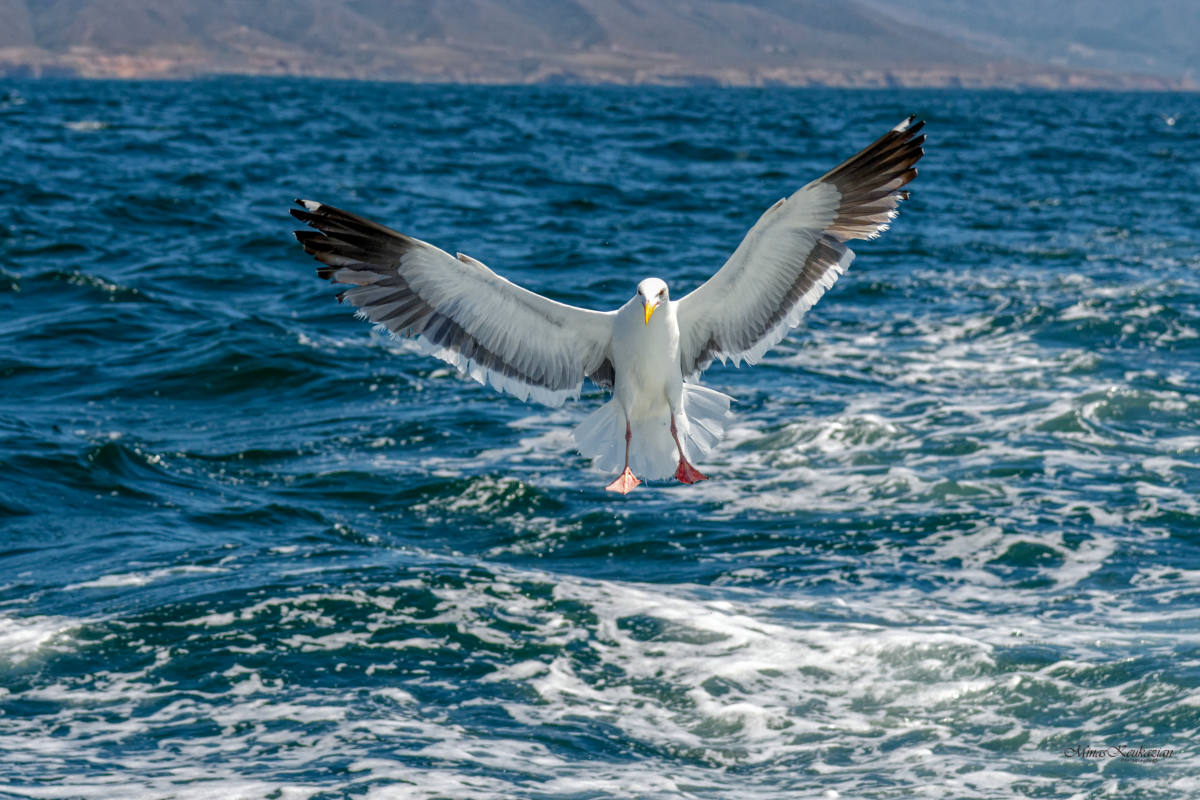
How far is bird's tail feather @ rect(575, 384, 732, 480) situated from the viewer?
9188 millimetres

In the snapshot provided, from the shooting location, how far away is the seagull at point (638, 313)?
28.4 ft

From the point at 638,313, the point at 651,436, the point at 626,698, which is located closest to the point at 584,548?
the point at 626,698

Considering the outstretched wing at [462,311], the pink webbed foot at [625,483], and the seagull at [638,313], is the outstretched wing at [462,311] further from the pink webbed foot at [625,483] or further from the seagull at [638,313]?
the pink webbed foot at [625,483]

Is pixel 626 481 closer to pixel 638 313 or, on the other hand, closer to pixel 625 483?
pixel 625 483

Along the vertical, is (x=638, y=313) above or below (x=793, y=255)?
below

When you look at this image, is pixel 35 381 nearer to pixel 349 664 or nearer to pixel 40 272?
pixel 40 272

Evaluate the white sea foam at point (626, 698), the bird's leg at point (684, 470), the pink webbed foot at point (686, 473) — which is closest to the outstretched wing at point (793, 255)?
the bird's leg at point (684, 470)

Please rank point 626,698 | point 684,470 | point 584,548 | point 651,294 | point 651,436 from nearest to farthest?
point 651,294
point 684,470
point 651,436
point 626,698
point 584,548

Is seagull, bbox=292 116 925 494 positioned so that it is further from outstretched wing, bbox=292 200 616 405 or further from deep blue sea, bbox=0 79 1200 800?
deep blue sea, bbox=0 79 1200 800

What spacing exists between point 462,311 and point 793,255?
Answer: 2115 millimetres

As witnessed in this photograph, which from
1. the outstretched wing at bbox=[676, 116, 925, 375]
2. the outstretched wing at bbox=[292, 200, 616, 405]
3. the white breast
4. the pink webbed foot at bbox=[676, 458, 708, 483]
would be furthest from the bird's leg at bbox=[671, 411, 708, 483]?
the outstretched wing at bbox=[292, 200, 616, 405]

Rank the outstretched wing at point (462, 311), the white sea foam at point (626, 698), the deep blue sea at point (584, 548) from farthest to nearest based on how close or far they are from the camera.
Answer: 1. the deep blue sea at point (584, 548)
2. the white sea foam at point (626, 698)
3. the outstretched wing at point (462, 311)

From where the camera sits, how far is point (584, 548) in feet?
44.3

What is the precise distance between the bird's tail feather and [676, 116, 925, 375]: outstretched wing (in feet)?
1.25
